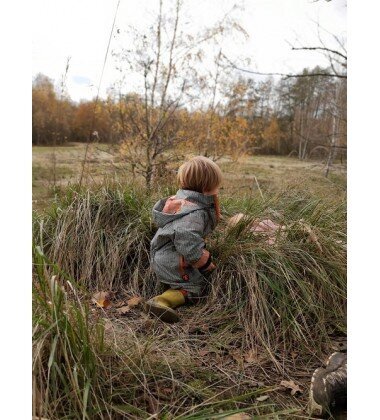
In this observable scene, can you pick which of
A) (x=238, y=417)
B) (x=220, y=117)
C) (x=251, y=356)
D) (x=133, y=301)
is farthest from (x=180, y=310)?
(x=220, y=117)

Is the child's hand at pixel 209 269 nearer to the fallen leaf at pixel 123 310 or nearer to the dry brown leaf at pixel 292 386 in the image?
the fallen leaf at pixel 123 310

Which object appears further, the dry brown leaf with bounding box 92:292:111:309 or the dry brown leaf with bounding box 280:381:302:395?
the dry brown leaf with bounding box 92:292:111:309

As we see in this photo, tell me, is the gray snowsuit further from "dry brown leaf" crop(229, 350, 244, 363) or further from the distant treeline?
the distant treeline

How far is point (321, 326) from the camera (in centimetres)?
215

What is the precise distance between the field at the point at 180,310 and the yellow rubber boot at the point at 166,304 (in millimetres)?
66

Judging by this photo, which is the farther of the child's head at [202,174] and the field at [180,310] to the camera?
the child's head at [202,174]

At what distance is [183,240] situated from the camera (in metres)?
2.36

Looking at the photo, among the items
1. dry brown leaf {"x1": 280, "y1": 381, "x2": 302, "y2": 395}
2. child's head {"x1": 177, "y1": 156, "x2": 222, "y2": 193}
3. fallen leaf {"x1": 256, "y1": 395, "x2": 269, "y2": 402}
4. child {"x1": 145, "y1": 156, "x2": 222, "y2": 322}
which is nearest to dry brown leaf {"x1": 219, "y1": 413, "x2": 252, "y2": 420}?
fallen leaf {"x1": 256, "y1": 395, "x2": 269, "y2": 402}

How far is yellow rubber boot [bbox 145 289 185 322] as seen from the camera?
2205 millimetres

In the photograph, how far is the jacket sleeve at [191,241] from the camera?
7.70 ft

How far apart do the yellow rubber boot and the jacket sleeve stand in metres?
0.21

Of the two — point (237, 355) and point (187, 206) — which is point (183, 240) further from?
point (237, 355)

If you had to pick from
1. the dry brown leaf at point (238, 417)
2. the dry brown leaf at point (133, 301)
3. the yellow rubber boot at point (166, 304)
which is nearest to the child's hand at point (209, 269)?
the yellow rubber boot at point (166, 304)

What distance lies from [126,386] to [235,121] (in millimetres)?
6553
